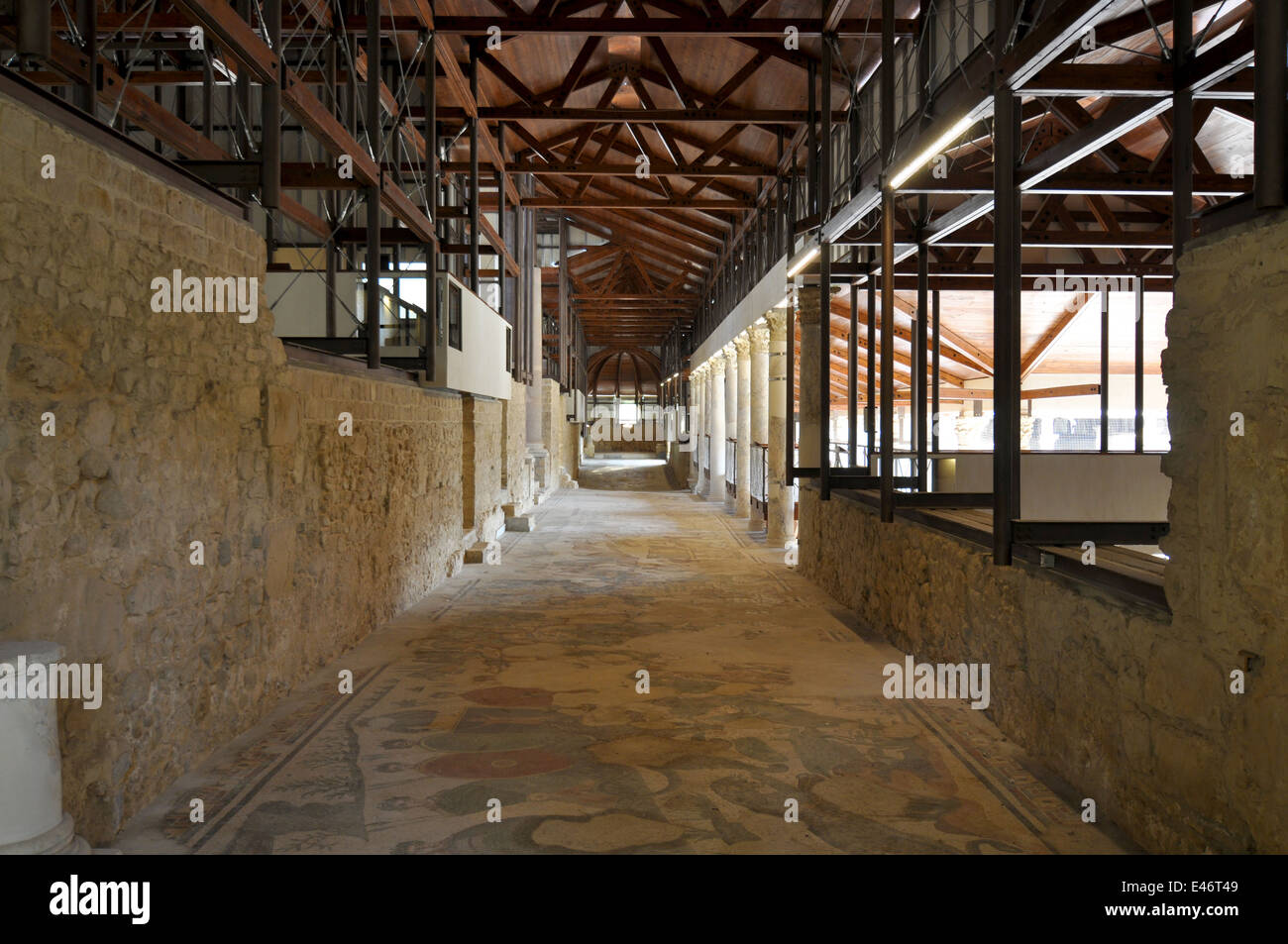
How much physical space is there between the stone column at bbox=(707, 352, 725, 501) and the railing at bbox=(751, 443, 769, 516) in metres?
5.14

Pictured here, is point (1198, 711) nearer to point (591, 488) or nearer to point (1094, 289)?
point (1094, 289)

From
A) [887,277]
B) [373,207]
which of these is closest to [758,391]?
[887,277]

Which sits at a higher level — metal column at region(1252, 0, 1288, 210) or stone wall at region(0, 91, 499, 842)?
metal column at region(1252, 0, 1288, 210)

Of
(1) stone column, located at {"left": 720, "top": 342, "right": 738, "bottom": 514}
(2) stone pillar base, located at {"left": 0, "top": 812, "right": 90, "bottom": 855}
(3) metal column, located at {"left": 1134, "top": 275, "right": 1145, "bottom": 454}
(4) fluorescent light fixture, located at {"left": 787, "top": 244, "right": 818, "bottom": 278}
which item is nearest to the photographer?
(2) stone pillar base, located at {"left": 0, "top": 812, "right": 90, "bottom": 855}

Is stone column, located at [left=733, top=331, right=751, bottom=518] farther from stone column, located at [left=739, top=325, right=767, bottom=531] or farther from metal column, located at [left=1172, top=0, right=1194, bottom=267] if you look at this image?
metal column, located at [left=1172, top=0, right=1194, bottom=267]

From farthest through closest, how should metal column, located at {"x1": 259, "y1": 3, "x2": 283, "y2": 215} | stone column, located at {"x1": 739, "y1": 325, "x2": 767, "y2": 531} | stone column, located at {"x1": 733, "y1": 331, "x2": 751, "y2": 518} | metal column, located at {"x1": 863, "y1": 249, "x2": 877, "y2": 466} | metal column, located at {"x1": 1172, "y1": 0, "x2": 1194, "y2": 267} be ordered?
stone column, located at {"x1": 733, "y1": 331, "x2": 751, "y2": 518} → stone column, located at {"x1": 739, "y1": 325, "x2": 767, "y2": 531} → metal column, located at {"x1": 863, "y1": 249, "x2": 877, "y2": 466} → metal column, located at {"x1": 259, "y1": 3, "x2": 283, "y2": 215} → metal column, located at {"x1": 1172, "y1": 0, "x2": 1194, "y2": 267}

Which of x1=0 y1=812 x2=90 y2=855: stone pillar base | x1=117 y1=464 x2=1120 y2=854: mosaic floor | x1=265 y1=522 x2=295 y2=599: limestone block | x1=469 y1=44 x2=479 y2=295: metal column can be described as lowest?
x1=117 y1=464 x2=1120 y2=854: mosaic floor

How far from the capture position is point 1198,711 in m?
3.37

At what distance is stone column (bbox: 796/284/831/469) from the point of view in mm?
11656

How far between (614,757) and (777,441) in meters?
11.0

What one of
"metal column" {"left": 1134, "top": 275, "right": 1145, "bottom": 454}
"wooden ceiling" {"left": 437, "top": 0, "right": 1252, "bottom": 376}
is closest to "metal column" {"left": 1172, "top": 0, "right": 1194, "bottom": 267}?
"wooden ceiling" {"left": 437, "top": 0, "right": 1252, "bottom": 376}

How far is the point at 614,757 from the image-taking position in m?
4.84

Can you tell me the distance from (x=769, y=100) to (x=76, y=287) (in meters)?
11.3
